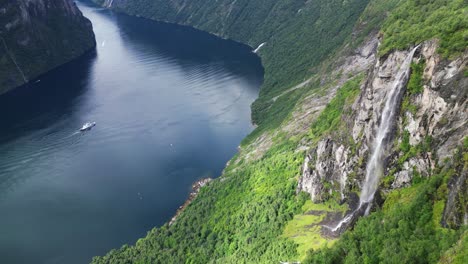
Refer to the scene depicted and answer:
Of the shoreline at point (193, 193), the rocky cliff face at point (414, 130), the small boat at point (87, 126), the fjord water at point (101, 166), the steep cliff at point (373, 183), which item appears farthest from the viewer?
the small boat at point (87, 126)

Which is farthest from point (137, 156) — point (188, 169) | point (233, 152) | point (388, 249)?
point (388, 249)

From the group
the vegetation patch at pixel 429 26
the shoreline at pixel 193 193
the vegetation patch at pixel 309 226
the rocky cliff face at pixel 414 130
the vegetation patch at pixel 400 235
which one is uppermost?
the vegetation patch at pixel 429 26

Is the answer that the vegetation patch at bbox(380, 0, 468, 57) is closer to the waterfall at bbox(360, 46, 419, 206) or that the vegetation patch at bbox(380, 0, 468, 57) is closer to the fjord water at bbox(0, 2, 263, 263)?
the waterfall at bbox(360, 46, 419, 206)

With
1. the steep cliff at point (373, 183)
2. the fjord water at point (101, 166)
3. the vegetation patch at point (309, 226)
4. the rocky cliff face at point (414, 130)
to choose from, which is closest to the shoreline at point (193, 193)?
the fjord water at point (101, 166)

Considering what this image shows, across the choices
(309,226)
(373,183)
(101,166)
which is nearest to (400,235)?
(373,183)

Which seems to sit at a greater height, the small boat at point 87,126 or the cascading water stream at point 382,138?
the cascading water stream at point 382,138

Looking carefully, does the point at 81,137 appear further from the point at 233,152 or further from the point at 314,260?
the point at 314,260

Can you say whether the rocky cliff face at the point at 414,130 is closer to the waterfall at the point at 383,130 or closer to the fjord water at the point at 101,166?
the waterfall at the point at 383,130
